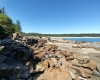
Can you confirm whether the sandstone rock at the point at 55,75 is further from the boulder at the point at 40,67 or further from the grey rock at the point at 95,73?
the grey rock at the point at 95,73

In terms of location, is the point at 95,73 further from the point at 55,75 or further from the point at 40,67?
the point at 40,67

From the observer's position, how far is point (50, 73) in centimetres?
1116

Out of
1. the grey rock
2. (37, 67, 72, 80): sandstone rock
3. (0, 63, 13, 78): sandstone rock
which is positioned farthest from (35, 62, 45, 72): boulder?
the grey rock

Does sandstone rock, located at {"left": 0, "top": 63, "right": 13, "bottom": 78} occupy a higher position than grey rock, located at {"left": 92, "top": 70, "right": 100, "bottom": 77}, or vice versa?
sandstone rock, located at {"left": 0, "top": 63, "right": 13, "bottom": 78}

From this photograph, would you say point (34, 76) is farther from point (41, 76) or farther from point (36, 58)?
point (36, 58)

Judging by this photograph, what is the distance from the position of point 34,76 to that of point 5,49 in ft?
21.6

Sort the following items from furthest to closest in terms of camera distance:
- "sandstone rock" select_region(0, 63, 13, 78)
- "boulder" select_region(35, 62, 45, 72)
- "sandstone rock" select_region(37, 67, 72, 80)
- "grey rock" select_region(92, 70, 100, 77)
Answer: "grey rock" select_region(92, 70, 100, 77) < "boulder" select_region(35, 62, 45, 72) < "sandstone rock" select_region(37, 67, 72, 80) < "sandstone rock" select_region(0, 63, 13, 78)

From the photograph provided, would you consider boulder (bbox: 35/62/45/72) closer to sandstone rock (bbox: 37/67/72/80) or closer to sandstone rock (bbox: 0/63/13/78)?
sandstone rock (bbox: 37/67/72/80)

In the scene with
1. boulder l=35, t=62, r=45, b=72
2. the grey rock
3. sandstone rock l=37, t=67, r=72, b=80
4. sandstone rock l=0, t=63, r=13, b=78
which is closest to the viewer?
sandstone rock l=0, t=63, r=13, b=78

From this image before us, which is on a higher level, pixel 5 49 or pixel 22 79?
pixel 5 49

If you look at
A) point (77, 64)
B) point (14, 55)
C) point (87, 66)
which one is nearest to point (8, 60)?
point (14, 55)

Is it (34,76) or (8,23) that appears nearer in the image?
(34,76)

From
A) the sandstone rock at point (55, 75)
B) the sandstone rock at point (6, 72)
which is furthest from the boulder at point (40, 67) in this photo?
the sandstone rock at point (6, 72)

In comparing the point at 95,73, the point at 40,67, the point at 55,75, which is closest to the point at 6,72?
the point at 40,67
